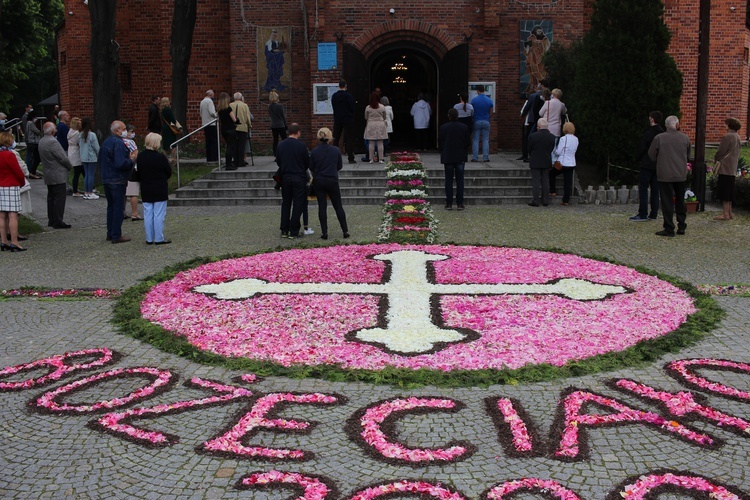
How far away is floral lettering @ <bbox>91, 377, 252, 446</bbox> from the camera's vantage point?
199 inches

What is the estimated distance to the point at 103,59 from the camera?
18453 millimetres

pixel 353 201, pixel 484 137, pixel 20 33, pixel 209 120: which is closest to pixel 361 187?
pixel 353 201

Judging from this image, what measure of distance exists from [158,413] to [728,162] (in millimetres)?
11590

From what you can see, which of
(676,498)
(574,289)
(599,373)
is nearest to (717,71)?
(574,289)

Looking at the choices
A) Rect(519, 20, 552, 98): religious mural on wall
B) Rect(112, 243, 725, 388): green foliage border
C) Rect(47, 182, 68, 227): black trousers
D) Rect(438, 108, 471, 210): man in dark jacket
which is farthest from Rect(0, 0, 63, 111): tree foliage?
Rect(112, 243, 725, 388): green foliage border

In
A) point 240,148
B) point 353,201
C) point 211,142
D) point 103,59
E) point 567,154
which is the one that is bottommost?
point 353,201

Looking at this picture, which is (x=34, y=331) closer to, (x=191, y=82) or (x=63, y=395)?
(x=63, y=395)

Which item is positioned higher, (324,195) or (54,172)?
(54,172)

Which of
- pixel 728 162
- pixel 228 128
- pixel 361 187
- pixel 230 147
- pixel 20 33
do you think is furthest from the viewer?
pixel 20 33

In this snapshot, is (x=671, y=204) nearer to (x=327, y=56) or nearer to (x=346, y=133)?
(x=346, y=133)

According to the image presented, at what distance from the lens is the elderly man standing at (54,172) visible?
13656 mm

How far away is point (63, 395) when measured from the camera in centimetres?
588

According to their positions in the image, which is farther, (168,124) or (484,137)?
(168,124)

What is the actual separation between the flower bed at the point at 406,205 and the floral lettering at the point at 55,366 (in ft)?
19.9
